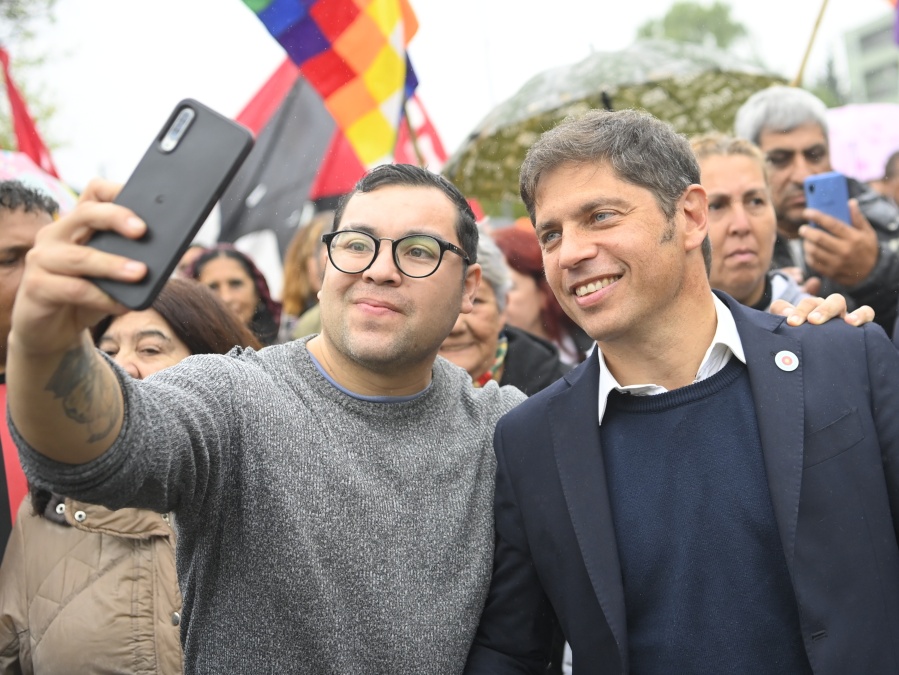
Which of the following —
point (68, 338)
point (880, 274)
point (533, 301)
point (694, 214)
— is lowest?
point (880, 274)

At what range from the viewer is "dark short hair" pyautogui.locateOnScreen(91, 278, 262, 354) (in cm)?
355

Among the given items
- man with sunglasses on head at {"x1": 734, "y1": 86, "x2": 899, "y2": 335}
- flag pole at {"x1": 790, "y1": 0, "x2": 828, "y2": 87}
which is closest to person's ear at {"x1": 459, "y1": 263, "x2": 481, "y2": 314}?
man with sunglasses on head at {"x1": 734, "y1": 86, "x2": 899, "y2": 335}

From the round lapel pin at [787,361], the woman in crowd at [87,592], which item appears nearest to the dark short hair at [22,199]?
the woman in crowd at [87,592]

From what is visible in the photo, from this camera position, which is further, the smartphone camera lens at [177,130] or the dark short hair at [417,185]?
the dark short hair at [417,185]

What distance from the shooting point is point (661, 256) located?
274 centimetres

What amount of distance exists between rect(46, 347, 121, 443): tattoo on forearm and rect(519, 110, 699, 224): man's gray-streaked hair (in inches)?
57.9

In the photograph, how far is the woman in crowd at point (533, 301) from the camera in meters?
5.38

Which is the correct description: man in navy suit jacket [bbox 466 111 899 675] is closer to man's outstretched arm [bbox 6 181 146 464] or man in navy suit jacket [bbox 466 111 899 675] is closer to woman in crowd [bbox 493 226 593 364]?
man's outstretched arm [bbox 6 181 146 464]

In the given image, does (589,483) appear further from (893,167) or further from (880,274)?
(893,167)

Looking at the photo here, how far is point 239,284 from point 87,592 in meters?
3.03

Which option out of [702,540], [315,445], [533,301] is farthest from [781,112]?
[315,445]

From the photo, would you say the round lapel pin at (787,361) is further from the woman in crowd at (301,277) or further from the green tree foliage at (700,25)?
the green tree foliage at (700,25)

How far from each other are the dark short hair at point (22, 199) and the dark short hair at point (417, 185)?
1483 millimetres

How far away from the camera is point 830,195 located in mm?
4203
